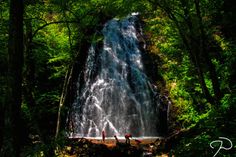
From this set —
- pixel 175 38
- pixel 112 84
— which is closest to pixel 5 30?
pixel 175 38

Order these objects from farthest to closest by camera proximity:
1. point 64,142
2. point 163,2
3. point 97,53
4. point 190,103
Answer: point 97,53 < point 190,103 < point 163,2 < point 64,142

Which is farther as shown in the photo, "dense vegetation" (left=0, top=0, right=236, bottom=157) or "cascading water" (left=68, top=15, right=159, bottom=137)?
"cascading water" (left=68, top=15, right=159, bottom=137)

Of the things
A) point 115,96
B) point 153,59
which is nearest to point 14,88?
point 115,96

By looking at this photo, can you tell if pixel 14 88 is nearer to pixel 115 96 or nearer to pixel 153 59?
pixel 115 96

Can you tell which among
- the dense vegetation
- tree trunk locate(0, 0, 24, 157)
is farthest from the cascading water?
tree trunk locate(0, 0, 24, 157)

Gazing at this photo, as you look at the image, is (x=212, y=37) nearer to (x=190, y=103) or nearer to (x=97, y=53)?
(x=190, y=103)

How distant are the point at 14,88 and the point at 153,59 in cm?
1797

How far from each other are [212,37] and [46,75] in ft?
39.0

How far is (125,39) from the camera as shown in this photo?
24.1 metres

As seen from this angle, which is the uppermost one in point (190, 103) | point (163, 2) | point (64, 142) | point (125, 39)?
point (125, 39)

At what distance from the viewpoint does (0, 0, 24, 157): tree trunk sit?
4.96 m

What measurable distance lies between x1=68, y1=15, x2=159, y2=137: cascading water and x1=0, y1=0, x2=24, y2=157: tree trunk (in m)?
13.9

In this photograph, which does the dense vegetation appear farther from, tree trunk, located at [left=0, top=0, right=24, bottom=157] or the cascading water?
the cascading water

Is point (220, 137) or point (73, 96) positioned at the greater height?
point (73, 96)
